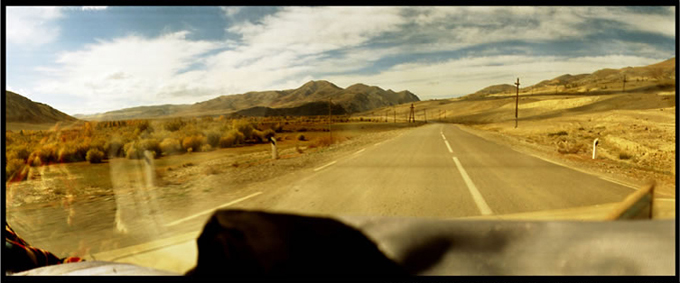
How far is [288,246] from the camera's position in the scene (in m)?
1.10

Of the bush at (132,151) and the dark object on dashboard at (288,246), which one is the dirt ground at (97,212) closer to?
the dark object on dashboard at (288,246)

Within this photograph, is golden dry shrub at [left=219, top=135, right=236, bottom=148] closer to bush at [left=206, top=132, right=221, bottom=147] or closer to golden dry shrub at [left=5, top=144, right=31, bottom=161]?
bush at [left=206, top=132, right=221, bottom=147]

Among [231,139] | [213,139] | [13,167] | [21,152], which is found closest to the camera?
[13,167]

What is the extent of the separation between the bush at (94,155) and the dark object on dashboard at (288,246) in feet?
39.6

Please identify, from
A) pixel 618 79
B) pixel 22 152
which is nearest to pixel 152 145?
pixel 22 152

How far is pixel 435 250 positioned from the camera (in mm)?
1126

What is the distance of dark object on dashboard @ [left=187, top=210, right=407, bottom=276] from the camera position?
109cm

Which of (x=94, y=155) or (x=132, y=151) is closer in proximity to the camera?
(x=94, y=155)

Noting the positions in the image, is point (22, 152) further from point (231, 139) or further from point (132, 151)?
point (231, 139)

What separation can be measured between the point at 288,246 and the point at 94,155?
1244 centimetres

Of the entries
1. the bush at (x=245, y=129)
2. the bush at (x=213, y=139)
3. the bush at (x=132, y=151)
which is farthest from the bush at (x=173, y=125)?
the bush at (x=132, y=151)

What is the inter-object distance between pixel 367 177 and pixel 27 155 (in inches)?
353
